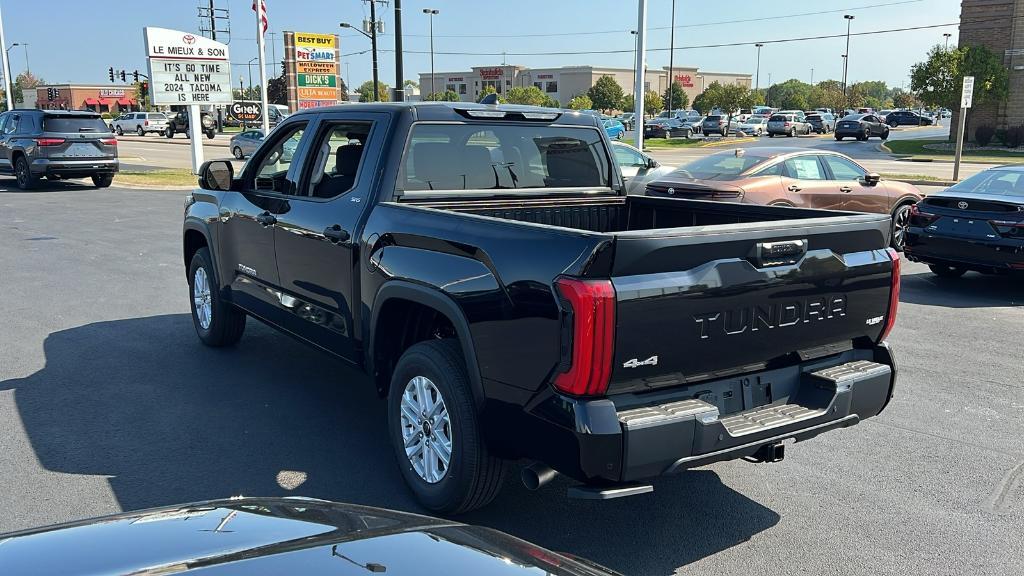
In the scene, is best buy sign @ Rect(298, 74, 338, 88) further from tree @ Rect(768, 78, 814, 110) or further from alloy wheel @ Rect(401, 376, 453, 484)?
tree @ Rect(768, 78, 814, 110)

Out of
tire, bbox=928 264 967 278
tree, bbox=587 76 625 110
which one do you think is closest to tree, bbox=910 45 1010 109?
tire, bbox=928 264 967 278

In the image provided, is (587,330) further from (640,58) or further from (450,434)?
(640,58)

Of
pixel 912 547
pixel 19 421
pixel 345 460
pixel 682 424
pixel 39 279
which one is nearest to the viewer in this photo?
pixel 682 424

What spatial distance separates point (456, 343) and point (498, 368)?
0.48m

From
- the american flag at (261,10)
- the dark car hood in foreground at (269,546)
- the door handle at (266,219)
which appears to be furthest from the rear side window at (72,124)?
the dark car hood in foreground at (269,546)

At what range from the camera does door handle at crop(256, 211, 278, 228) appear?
555 cm

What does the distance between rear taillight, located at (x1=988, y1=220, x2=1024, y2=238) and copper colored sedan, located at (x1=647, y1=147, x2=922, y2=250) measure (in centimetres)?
285

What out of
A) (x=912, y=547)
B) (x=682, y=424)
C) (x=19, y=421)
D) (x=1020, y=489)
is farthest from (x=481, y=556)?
(x=19, y=421)

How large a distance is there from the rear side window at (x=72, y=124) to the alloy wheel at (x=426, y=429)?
63.8 ft

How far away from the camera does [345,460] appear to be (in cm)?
482

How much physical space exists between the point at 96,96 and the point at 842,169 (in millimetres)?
135406

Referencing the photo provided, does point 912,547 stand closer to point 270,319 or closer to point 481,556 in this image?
point 481,556

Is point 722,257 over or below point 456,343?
over

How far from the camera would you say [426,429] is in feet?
13.6
